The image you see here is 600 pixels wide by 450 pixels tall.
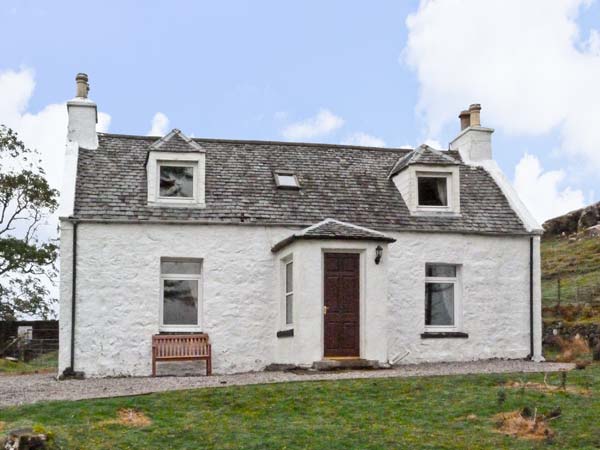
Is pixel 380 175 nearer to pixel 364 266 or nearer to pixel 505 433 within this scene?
pixel 364 266

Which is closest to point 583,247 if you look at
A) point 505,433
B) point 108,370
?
point 108,370

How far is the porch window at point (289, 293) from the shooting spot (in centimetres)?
1886

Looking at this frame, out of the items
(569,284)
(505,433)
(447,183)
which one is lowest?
(505,433)

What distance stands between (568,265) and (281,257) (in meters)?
24.6

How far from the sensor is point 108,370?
61.1 ft

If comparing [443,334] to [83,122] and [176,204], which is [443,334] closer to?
[176,204]

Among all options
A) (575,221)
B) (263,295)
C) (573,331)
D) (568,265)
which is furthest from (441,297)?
(575,221)

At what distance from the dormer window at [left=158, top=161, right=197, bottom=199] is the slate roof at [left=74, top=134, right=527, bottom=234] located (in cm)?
43

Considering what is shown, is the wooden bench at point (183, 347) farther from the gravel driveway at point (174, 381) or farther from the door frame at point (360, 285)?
the door frame at point (360, 285)

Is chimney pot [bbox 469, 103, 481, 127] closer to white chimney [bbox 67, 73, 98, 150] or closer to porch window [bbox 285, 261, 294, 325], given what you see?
porch window [bbox 285, 261, 294, 325]

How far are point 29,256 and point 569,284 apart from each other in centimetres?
2253

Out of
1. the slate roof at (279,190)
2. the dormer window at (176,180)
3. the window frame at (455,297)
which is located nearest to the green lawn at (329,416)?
the window frame at (455,297)

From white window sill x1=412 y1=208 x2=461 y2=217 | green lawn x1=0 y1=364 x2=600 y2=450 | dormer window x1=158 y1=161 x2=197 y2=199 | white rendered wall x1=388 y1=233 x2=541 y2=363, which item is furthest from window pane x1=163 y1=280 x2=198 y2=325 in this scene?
white window sill x1=412 y1=208 x2=461 y2=217

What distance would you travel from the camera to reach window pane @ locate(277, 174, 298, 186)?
A: 69.5 feet
